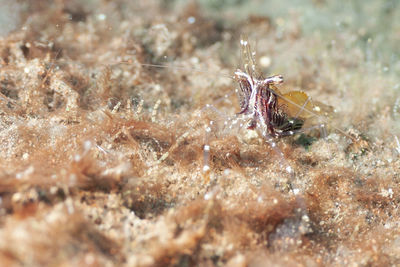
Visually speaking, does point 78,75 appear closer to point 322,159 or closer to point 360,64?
point 322,159

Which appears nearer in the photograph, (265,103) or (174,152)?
(174,152)

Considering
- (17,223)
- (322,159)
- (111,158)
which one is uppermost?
(17,223)

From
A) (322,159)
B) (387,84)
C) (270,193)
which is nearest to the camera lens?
(270,193)

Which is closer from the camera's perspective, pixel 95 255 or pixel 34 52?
pixel 95 255

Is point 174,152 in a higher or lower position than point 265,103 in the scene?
→ lower

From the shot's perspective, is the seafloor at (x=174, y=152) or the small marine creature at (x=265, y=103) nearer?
the seafloor at (x=174, y=152)

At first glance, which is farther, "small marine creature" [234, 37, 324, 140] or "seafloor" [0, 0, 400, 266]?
"small marine creature" [234, 37, 324, 140]

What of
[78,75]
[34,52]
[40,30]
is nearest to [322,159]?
[78,75]

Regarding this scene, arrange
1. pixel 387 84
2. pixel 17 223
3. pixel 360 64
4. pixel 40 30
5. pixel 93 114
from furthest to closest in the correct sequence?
pixel 360 64 < pixel 387 84 < pixel 40 30 < pixel 93 114 < pixel 17 223
